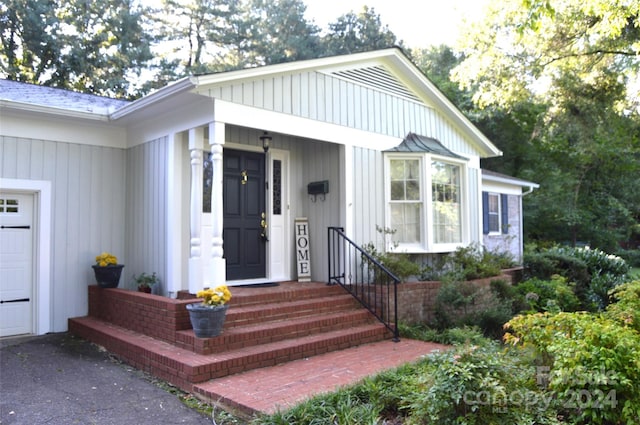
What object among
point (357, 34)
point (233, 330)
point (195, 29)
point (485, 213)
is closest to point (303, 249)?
point (233, 330)

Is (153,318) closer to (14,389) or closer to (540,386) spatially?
(14,389)

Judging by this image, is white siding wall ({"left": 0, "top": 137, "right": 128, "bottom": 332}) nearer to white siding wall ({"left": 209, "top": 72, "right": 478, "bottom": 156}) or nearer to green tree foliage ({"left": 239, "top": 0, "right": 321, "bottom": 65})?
white siding wall ({"left": 209, "top": 72, "right": 478, "bottom": 156})

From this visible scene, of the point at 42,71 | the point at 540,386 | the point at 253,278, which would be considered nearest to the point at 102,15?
the point at 42,71

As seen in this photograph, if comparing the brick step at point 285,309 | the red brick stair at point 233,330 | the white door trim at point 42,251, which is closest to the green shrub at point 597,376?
the red brick stair at point 233,330

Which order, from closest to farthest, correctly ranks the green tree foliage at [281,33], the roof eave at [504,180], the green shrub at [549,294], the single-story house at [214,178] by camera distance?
the single-story house at [214,178], the green shrub at [549,294], the roof eave at [504,180], the green tree foliage at [281,33]

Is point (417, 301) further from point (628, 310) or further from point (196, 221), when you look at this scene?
point (196, 221)

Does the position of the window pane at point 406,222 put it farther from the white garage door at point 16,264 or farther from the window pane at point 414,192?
the white garage door at point 16,264

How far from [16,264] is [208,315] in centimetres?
355

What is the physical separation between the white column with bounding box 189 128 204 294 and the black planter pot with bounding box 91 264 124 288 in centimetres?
149

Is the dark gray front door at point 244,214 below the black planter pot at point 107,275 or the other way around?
the other way around

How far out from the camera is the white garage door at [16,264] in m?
6.68

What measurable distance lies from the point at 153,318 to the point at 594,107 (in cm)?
1146

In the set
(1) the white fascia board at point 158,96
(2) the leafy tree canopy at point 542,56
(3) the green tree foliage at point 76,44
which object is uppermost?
(3) the green tree foliage at point 76,44

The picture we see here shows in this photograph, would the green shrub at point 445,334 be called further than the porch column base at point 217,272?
Yes
